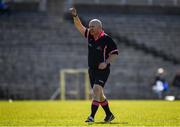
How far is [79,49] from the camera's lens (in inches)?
1700

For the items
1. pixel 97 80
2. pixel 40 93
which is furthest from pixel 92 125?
pixel 40 93

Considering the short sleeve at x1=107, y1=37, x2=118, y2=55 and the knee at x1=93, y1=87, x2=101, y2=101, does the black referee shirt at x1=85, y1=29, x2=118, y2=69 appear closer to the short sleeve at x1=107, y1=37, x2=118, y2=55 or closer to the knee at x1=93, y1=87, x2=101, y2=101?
the short sleeve at x1=107, y1=37, x2=118, y2=55

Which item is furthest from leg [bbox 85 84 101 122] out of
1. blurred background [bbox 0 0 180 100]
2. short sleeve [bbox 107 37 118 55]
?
blurred background [bbox 0 0 180 100]

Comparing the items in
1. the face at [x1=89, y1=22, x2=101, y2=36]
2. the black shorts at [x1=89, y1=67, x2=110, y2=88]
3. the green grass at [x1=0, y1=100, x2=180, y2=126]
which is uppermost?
the face at [x1=89, y1=22, x2=101, y2=36]

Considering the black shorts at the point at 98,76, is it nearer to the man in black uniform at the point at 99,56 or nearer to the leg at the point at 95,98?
the man in black uniform at the point at 99,56

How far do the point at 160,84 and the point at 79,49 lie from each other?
5768 mm

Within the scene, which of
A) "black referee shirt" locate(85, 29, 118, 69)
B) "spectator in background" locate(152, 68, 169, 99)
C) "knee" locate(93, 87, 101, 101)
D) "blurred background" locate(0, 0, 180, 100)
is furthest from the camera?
"blurred background" locate(0, 0, 180, 100)

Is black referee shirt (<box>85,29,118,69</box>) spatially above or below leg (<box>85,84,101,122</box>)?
above

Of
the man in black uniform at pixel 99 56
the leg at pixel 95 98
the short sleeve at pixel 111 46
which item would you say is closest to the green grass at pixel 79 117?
the leg at pixel 95 98

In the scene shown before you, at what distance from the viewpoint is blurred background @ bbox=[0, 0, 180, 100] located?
4125cm

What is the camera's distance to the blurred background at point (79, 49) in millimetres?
41250

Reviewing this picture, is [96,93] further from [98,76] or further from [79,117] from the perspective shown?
[79,117]

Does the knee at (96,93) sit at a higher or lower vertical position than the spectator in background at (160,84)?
higher

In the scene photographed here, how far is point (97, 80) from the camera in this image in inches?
637
